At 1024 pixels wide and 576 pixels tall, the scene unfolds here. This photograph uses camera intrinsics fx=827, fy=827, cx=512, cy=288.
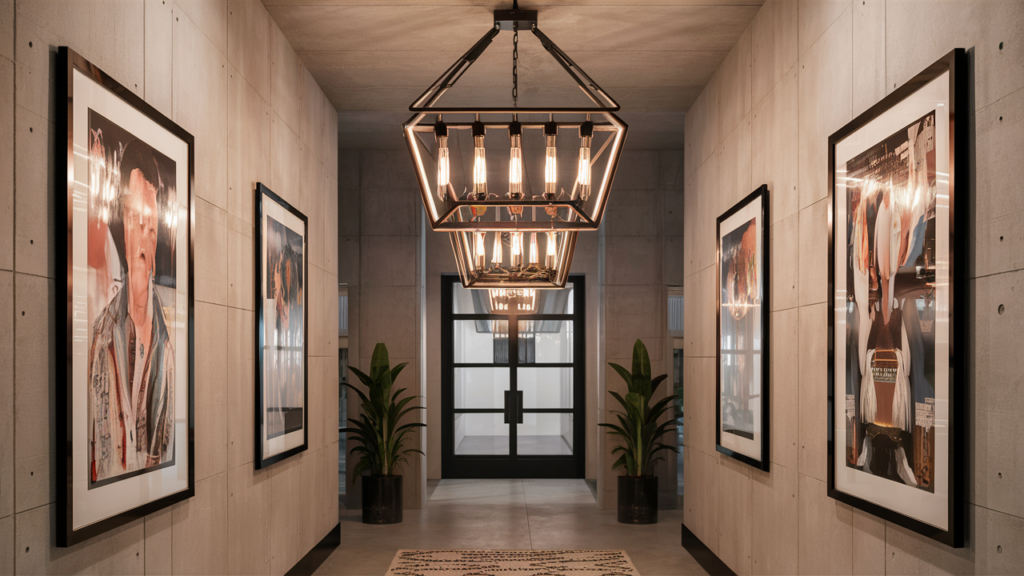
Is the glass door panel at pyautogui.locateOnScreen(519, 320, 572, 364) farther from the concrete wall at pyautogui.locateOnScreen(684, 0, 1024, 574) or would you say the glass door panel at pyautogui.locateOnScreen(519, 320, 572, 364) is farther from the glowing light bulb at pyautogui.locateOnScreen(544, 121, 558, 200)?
the glowing light bulb at pyautogui.locateOnScreen(544, 121, 558, 200)

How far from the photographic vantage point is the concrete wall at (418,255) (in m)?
8.76

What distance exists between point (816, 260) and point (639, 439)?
4624 mm

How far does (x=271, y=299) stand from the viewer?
4574mm

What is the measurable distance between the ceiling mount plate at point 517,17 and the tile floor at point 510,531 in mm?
3818

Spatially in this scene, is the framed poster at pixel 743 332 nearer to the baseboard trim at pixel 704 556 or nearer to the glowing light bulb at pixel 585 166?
the baseboard trim at pixel 704 556

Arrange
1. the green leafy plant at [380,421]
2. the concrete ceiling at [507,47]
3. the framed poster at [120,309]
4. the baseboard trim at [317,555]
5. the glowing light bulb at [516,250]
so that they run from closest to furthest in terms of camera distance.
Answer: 1. the framed poster at [120,309]
2. the concrete ceiling at [507,47]
3. the glowing light bulb at [516,250]
4. the baseboard trim at [317,555]
5. the green leafy plant at [380,421]

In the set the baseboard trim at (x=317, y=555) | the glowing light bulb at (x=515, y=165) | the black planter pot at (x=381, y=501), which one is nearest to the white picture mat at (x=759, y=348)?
the glowing light bulb at (x=515, y=165)

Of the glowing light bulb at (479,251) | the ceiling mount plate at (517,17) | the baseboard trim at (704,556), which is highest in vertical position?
the ceiling mount plate at (517,17)

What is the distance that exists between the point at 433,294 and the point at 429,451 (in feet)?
6.61

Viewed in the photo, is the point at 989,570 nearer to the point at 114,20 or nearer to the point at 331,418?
the point at 114,20

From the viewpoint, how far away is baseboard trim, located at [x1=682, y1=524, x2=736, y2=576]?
542 cm

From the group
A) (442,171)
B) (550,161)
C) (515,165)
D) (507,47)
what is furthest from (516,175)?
(507,47)

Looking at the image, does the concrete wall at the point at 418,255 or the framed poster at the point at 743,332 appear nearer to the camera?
the framed poster at the point at 743,332

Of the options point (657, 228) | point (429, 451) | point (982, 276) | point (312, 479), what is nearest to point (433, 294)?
point (429, 451)
